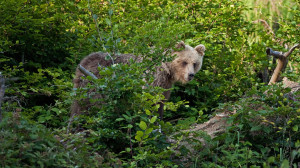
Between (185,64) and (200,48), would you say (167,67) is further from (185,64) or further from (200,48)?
(200,48)

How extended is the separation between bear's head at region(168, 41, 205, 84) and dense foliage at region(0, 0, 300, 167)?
0.64 meters

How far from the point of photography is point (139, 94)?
13.9 ft

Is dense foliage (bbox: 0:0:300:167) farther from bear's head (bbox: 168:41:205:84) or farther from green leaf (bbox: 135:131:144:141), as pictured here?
bear's head (bbox: 168:41:205:84)

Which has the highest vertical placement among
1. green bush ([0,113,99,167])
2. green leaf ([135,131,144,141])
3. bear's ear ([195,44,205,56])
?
bear's ear ([195,44,205,56])

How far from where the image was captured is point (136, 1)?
8453 mm

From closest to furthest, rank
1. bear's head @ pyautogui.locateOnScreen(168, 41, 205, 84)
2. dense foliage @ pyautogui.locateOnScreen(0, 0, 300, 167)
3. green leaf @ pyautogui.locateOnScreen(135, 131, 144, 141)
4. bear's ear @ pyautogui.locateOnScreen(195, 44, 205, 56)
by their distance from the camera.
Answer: dense foliage @ pyautogui.locateOnScreen(0, 0, 300, 167) < green leaf @ pyautogui.locateOnScreen(135, 131, 144, 141) < bear's head @ pyautogui.locateOnScreen(168, 41, 205, 84) < bear's ear @ pyautogui.locateOnScreen(195, 44, 205, 56)

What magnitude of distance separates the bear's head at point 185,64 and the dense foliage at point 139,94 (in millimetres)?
636

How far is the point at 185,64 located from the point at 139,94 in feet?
10.7

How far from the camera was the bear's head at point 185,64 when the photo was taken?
727cm

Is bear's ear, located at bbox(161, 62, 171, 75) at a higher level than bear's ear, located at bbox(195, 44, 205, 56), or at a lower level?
lower

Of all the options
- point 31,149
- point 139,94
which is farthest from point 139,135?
point 31,149

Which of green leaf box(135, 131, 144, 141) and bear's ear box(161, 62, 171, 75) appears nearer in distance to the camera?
green leaf box(135, 131, 144, 141)

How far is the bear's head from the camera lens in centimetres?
727

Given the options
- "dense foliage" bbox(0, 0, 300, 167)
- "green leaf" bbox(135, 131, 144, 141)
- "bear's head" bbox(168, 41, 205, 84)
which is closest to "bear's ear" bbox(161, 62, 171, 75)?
"bear's head" bbox(168, 41, 205, 84)
